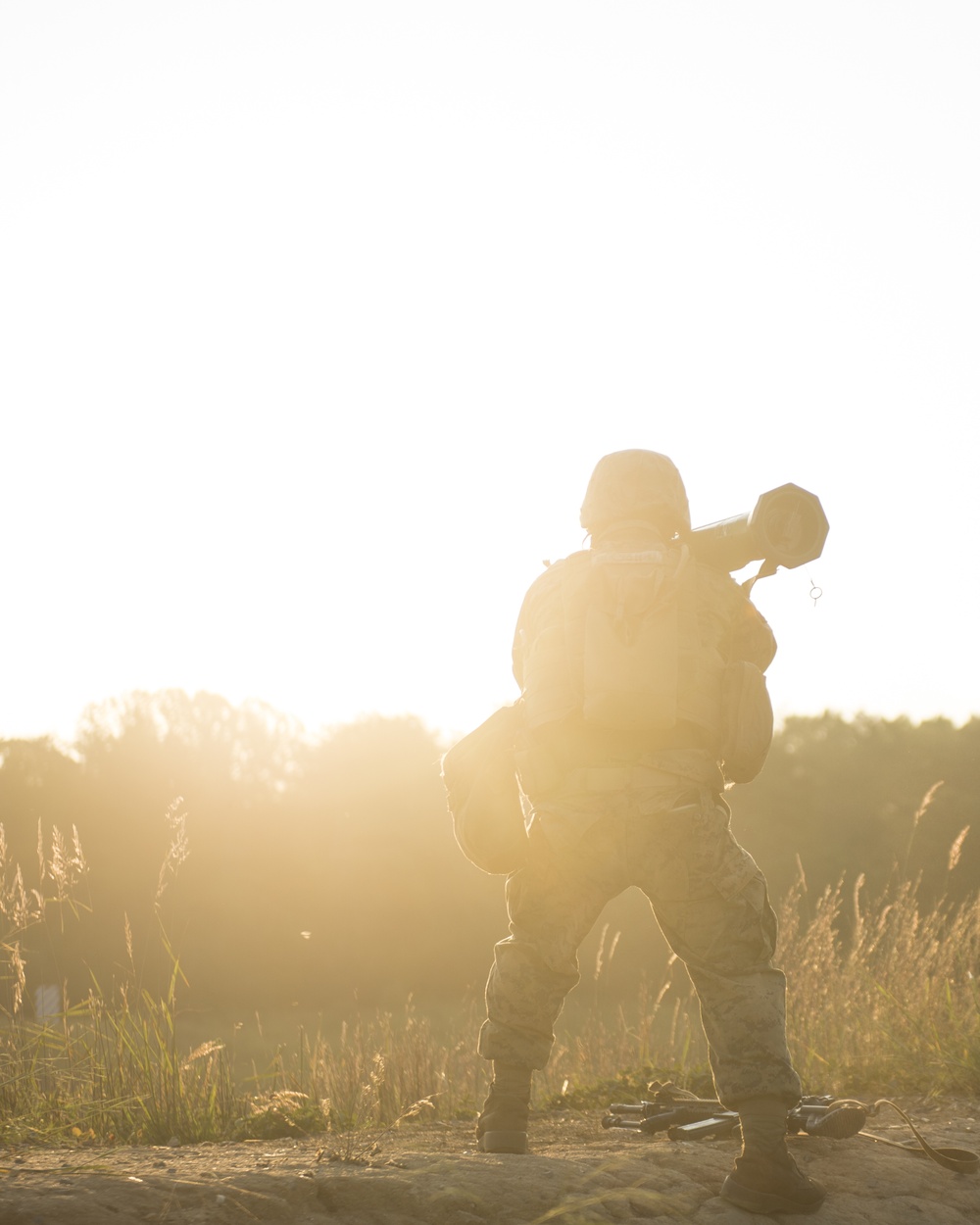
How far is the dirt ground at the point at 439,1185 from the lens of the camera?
92.1 inches

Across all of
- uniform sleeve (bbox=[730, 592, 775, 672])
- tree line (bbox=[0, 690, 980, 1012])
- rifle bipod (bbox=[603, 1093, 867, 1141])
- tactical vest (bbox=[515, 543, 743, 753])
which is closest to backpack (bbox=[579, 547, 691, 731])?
tactical vest (bbox=[515, 543, 743, 753])

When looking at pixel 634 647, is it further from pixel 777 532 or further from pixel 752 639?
pixel 777 532

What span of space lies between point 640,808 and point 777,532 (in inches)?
42.5

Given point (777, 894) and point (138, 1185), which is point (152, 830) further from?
point (138, 1185)

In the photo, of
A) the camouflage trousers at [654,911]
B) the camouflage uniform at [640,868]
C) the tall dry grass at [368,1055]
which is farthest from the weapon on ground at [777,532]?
the tall dry grass at [368,1055]

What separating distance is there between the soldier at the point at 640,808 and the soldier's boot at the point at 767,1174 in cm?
4

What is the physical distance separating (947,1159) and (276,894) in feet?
59.0

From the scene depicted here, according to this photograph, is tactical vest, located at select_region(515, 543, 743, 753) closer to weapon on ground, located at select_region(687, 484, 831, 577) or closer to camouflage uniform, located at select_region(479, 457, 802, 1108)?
camouflage uniform, located at select_region(479, 457, 802, 1108)

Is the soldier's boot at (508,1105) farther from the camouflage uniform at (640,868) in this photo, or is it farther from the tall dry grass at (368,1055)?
the tall dry grass at (368,1055)

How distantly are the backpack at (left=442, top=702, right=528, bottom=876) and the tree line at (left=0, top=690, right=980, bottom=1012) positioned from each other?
12.2 metres

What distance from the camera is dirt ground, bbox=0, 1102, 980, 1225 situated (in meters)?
2.34

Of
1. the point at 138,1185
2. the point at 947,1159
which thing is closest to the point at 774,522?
the point at 947,1159

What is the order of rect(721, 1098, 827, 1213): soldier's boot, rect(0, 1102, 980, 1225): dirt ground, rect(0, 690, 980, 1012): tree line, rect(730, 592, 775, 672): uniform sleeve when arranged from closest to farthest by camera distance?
rect(0, 1102, 980, 1225): dirt ground → rect(721, 1098, 827, 1213): soldier's boot → rect(730, 592, 775, 672): uniform sleeve → rect(0, 690, 980, 1012): tree line

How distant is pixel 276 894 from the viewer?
65.7 feet
